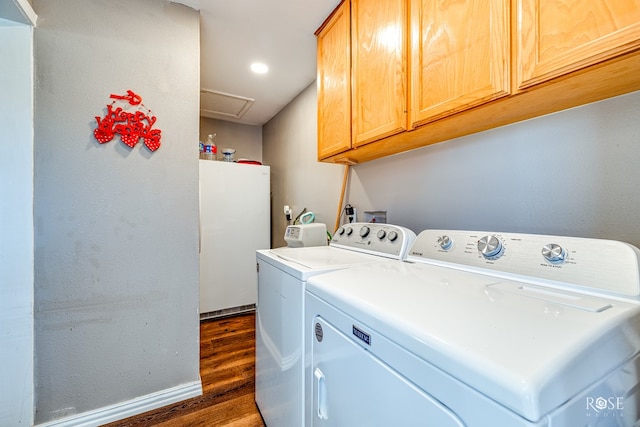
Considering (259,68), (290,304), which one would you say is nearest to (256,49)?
(259,68)

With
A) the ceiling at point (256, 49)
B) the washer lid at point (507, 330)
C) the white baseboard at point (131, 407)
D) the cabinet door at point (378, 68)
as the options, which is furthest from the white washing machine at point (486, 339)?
the ceiling at point (256, 49)

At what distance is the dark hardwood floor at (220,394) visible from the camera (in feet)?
4.73

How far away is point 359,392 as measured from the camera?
2.15ft

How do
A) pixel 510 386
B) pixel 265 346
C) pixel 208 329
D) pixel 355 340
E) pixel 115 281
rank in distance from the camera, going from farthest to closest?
pixel 208 329
pixel 115 281
pixel 265 346
pixel 355 340
pixel 510 386

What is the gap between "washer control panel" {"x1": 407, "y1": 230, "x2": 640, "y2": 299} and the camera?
650 mm

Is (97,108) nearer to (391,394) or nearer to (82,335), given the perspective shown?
(82,335)

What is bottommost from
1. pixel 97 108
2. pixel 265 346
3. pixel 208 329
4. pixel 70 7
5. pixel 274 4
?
pixel 208 329

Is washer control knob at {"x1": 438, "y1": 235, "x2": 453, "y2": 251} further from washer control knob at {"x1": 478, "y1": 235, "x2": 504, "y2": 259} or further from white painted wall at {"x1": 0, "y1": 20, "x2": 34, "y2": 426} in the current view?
white painted wall at {"x1": 0, "y1": 20, "x2": 34, "y2": 426}

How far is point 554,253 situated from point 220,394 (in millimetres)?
1846

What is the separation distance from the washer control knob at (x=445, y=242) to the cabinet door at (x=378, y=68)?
1.61 ft

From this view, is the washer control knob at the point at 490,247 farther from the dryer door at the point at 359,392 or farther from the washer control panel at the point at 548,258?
the dryer door at the point at 359,392

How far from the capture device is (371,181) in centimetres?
181

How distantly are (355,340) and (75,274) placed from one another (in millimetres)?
1502

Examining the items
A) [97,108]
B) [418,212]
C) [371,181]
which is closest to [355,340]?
[418,212]
